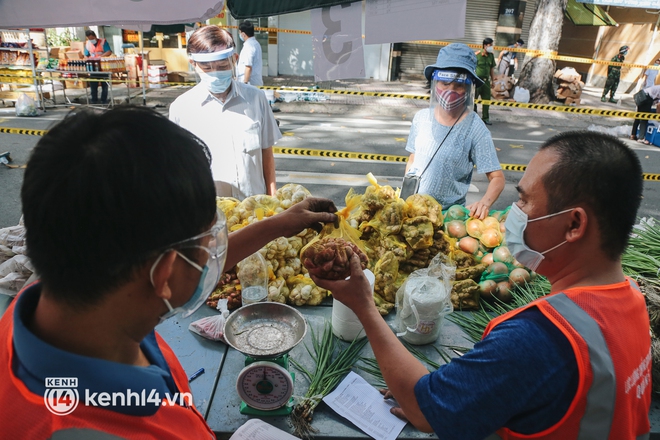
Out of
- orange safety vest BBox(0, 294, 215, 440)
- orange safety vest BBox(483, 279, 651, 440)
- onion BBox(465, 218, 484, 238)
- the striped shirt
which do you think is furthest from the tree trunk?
orange safety vest BBox(0, 294, 215, 440)

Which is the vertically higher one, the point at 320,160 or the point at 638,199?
the point at 638,199

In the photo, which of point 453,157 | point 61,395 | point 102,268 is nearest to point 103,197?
point 102,268

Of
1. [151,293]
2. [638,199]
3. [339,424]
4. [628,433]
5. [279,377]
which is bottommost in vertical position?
[339,424]

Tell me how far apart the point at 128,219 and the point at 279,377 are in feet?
3.57

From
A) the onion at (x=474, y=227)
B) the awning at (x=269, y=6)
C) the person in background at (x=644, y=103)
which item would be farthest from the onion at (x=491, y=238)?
the person in background at (x=644, y=103)

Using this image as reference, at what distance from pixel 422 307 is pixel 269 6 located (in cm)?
206

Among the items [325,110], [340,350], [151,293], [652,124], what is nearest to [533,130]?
[652,124]

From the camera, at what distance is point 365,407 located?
189 centimetres

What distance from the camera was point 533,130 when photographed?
1172 centimetres

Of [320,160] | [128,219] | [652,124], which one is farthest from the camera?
[652,124]

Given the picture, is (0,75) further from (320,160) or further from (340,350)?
(340,350)

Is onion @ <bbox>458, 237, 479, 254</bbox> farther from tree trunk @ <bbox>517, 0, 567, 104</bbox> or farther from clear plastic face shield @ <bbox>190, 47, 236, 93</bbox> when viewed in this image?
tree trunk @ <bbox>517, 0, 567, 104</bbox>

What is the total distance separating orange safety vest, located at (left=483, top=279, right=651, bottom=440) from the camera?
3.93 ft

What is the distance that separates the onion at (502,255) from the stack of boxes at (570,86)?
13.9 m
